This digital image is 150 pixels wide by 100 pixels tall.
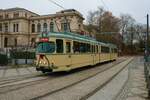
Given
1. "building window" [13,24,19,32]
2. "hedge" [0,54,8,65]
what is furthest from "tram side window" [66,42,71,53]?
"building window" [13,24,19,32]

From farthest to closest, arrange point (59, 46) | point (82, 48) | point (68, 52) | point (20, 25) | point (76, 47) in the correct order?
point (20, 25) < point (82, 48) < point (76, 47) < point (68, 52) < point (59, 46)

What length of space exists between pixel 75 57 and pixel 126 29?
90.8 m

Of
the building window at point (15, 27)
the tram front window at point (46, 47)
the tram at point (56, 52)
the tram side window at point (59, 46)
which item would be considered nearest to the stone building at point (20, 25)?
the building window at point (15, 27)

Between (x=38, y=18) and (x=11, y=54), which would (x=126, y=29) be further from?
(x=11, y=54)

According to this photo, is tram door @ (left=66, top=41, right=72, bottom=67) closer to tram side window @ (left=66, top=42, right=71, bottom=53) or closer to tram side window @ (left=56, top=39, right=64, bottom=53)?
tram side window @ (left=66, top=42, right=71, bottom=53)

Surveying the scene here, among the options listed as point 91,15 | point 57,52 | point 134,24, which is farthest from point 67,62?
point 134,24

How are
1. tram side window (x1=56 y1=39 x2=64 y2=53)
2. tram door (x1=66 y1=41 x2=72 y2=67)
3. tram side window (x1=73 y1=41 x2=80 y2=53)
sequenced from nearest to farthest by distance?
tram side window (x1=56 y1=39 x2=64 y2=53) → tram door (x1=66 y1=41 x2=72 y2=67) → tram side window (x1=73 y1=41 x2=80 y2=53)

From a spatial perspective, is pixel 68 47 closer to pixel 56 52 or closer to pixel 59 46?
pixel 59 46

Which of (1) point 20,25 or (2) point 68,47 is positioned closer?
(2) point 68,47

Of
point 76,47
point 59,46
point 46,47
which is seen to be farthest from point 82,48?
point 46,47

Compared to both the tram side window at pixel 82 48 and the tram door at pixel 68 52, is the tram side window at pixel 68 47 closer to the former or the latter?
the tram door at pixel 68 52

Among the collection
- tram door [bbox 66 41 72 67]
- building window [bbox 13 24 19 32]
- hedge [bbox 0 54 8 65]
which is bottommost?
hedge [bbox 0 54 8 65]

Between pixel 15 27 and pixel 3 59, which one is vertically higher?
pixel 15 27

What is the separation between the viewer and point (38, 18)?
95.9 meters
